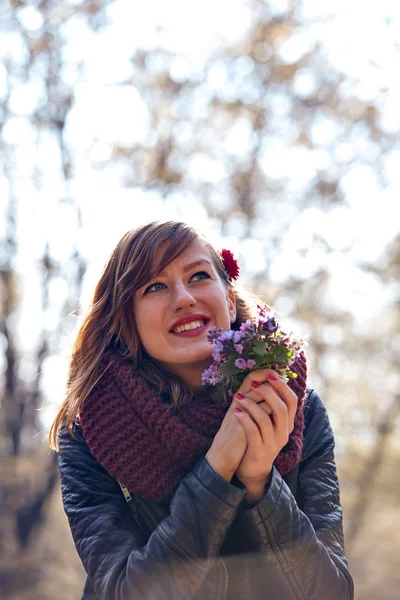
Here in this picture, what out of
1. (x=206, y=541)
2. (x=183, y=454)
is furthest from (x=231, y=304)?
(x=206, y=541)

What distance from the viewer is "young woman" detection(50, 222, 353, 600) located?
2014 millimetres

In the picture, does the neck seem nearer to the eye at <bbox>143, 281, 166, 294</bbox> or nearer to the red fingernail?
the eye at <bbox>143, 281, 166, 294</bbox>

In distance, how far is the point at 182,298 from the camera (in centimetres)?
229

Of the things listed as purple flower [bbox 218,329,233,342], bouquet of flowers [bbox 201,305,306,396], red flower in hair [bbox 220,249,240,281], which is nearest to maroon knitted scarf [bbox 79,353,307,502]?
bouquet of flowers [bbox 201,305,306,396]

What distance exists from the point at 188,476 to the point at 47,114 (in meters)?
9.35

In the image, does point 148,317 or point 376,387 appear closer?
point 148,317

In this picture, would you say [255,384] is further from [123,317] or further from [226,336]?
[123,317]

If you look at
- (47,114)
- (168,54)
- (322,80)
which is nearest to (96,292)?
(47,114)

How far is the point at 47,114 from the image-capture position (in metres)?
10.4

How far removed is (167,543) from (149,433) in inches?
15.6

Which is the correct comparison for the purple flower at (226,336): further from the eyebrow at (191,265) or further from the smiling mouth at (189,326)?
the eyebrow at (191,265)

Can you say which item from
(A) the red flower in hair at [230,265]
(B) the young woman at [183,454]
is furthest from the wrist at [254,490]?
(A) the red flower in hair at [230,265]

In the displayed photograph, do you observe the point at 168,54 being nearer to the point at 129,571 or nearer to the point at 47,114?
the point at 47,114

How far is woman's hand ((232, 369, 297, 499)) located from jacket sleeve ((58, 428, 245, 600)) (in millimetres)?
103
